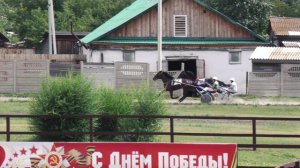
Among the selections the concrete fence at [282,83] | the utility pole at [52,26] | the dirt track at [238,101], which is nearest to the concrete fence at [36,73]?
the dirt track at [238,101]

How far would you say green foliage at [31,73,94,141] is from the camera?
806 inches

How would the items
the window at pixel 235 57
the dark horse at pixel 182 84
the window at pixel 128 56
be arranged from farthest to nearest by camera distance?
the window at pixel 235 57 → the window at pixel 128 56 → the dark horse at pixel 182 84

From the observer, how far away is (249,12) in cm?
6359

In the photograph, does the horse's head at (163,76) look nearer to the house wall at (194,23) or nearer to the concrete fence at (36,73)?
the concrete fence at (36,73)

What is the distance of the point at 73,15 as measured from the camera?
89125 mm

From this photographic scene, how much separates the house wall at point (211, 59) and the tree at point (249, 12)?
18.7 m

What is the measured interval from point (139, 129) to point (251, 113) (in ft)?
35.1

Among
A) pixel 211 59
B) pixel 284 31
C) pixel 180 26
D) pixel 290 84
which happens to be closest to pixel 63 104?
pixel 290 84

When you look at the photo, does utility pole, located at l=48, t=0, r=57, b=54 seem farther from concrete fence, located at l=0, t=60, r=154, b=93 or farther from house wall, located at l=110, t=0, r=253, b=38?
concrete fence, located at l=0, t=60, r=154, b=93

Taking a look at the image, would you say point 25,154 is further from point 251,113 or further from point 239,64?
point 239,64

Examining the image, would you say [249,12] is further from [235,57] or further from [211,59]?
[211,59]

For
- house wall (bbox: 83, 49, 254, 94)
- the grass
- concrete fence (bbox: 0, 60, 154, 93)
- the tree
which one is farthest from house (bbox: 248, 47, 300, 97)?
the tree

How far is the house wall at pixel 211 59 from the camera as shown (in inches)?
1757

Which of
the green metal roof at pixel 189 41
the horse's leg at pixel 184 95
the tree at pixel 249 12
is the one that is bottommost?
the horse's leg at pixel 184 95
